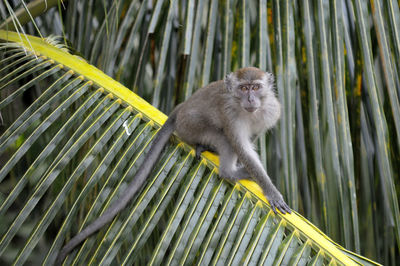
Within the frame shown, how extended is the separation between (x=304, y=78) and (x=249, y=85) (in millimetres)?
395

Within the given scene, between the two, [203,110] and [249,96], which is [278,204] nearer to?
[249,96]

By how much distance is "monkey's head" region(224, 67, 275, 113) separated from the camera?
138 inches

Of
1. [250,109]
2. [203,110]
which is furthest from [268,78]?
[203,110]

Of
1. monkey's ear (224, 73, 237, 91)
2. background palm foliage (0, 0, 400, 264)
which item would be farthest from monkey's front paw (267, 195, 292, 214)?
monkey's ear (224, 73, 237, 91)

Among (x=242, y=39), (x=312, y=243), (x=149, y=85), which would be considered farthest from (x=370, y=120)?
(x=149, y=85)

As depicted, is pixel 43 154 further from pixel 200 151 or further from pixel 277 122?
pixel 277 122

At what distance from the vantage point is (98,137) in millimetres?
3008

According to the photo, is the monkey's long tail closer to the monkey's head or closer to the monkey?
the monkey

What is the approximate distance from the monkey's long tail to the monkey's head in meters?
0.51

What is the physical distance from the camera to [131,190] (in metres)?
2.77

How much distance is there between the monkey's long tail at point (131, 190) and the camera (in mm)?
2488

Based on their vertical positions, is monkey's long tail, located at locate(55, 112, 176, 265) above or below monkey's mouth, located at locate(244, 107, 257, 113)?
below

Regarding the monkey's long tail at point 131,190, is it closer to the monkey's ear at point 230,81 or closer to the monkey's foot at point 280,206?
the monkey's ear at point 230,81

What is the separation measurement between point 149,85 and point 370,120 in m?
1.62
